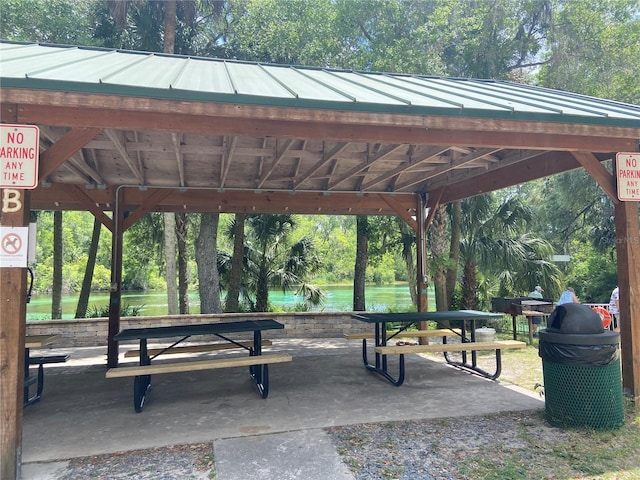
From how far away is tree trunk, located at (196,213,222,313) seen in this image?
1045cm

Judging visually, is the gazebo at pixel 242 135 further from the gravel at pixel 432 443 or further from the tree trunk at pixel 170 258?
the tree trunk at pixel 170 258

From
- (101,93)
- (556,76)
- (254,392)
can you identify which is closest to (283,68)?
(101,93)

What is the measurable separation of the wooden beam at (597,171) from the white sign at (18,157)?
15.6ft

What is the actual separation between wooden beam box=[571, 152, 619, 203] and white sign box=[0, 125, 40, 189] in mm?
4762

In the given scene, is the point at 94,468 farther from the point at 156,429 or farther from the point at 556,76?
the point at 556,76

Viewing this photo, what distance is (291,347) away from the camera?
785cm

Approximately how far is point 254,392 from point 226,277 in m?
8.71

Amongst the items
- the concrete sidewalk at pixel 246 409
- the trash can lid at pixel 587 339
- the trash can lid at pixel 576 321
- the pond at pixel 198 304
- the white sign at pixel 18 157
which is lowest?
the pond at pixel 198 304

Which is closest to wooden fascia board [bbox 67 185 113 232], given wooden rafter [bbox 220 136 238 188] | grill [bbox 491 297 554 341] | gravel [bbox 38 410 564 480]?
wooden rafter [bbox 220 136 238 188]

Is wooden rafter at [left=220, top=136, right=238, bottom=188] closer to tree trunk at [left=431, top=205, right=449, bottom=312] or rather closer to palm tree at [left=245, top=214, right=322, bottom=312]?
tree trunk at [left=431, top=205, right=449, bottom=312]

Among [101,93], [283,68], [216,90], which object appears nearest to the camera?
[101,93]

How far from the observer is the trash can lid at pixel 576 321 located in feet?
12.3

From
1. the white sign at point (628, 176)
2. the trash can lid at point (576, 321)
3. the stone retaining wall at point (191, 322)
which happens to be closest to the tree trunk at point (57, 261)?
the stone retaining wall at point (191, 322)

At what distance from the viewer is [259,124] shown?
3.48m
